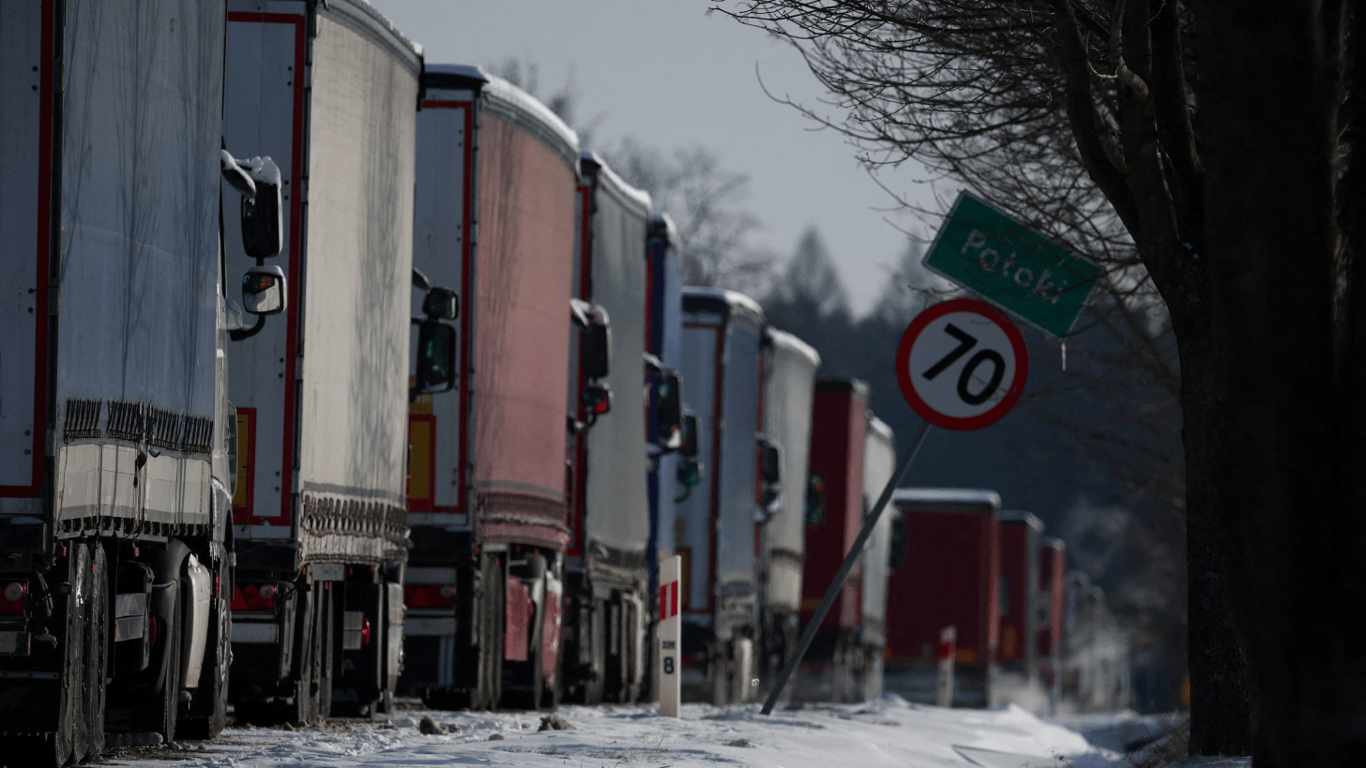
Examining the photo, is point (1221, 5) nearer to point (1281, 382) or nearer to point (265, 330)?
point (1281, 382)

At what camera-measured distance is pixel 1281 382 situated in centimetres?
530

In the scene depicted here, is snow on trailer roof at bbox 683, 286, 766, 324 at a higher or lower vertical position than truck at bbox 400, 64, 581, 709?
higher

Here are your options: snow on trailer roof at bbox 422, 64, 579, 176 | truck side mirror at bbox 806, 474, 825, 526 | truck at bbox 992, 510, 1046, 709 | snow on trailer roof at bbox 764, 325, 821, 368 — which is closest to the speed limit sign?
snow on trailer roof at bbox 422, 64, 579, 176

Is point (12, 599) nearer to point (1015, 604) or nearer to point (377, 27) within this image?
point (377, 27)

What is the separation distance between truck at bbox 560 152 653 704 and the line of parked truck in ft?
0.14

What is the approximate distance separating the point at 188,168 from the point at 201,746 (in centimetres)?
265

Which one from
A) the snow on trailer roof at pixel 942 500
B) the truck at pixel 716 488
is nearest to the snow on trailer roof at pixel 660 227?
the truck at pixel 716 488

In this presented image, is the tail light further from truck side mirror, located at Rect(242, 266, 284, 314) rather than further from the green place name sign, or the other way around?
the green place name sign

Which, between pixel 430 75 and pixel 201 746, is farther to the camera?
pixel 430 75

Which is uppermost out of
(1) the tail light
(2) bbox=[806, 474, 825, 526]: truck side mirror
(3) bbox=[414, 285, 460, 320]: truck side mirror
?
(3) bbox=[414, 285, 460, 320]: truck side mirror

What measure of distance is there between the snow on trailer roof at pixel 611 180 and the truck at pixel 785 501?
6009 mm

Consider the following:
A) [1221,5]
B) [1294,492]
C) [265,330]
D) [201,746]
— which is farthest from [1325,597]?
[265,330]

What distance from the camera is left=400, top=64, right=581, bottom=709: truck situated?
1472 centimetres

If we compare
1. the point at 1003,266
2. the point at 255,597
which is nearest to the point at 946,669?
the point at 255,597
